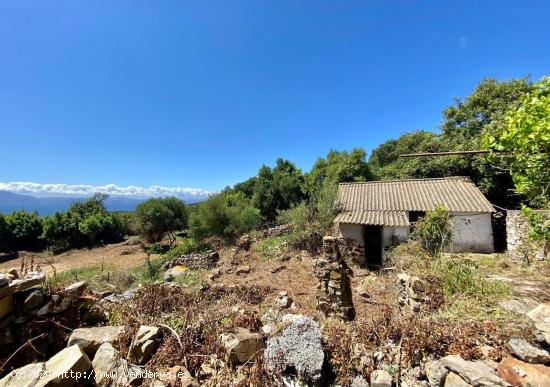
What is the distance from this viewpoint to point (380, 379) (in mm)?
2826

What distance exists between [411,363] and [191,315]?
134 inches

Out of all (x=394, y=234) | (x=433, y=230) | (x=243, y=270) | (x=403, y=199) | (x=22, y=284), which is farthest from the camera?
(x=403, y=199)

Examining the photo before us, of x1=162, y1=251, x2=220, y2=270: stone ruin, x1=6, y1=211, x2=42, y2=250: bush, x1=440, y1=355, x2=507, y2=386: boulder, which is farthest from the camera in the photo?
x1=6, y1=211, x2=42, y2=250: bush

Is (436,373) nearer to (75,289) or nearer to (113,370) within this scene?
(113,370)

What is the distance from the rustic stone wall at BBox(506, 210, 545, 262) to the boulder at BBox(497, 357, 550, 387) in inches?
253

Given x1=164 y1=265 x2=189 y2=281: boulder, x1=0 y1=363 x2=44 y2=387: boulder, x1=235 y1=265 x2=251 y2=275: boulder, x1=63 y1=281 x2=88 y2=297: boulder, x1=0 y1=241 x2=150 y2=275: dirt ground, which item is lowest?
x1=0 y1=241 x2=150 y2=275: dirt ground

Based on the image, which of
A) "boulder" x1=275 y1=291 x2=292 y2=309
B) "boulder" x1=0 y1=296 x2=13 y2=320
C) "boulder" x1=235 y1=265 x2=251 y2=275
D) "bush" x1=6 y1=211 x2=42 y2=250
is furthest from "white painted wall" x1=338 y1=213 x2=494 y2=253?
"bush" x1=6 y1=211 x2=42 y2=250

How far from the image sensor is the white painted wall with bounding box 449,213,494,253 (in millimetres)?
10938

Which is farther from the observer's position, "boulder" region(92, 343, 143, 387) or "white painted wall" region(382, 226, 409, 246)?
"white painted wall" region(382, 226, 409, 246)

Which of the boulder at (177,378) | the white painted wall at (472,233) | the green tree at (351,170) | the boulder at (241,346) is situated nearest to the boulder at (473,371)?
the boulder at (241,346)

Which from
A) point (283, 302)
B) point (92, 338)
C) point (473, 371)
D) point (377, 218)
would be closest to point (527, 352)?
point (473, 371)

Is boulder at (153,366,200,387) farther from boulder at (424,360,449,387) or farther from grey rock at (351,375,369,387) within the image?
boulder at (424,360,449,387)

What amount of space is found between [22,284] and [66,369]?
1628 millimetres

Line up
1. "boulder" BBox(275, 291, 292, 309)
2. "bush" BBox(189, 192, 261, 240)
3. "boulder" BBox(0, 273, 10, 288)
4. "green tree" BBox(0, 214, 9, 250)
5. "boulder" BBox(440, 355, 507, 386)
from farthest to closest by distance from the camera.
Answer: "green tree" BBox(0, 214, 9, 250) < "bush" BBox(189, 192, 261, 240) < "boulder" BBox(275, 291, 292, 309) < "boulder" BBox(0, 273, 10, 288) < "boulder" BBox(440, 355, 507, 386)
